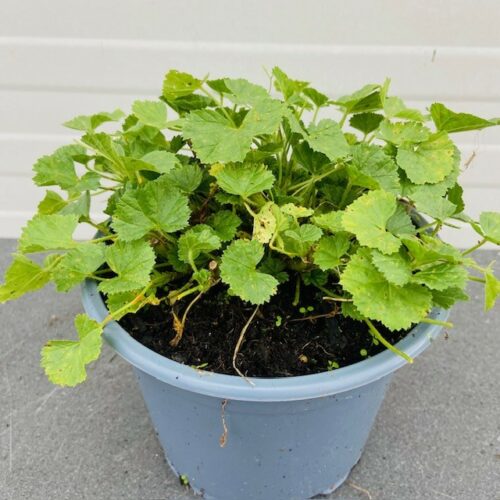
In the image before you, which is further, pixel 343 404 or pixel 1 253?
pixel 1 253

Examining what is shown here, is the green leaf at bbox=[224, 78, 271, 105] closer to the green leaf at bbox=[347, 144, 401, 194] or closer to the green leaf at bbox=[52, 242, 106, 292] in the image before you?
the green leaf at bbox=[347, 144, 401, 194]

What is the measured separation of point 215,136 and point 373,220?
0.66 feet

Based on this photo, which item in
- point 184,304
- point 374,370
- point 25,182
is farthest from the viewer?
point 25,182

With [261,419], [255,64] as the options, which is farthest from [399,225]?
[255,64]

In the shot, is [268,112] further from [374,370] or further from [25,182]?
[25,182]

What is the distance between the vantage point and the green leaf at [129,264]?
62 cm

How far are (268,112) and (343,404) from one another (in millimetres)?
377

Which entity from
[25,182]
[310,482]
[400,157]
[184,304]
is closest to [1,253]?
[25,182]

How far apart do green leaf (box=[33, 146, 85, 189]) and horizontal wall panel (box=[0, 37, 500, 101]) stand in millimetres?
571

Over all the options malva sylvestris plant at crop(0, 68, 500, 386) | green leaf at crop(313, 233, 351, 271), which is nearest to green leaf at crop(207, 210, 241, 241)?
malva sylvestris plant at crop(0, 68, 500, 386)

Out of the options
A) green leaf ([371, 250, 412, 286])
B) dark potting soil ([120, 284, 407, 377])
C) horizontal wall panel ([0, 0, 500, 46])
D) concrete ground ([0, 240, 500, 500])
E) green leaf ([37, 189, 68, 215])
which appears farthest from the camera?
horizontal wall panel ([0, 0, 500, 46])

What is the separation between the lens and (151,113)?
744 mm

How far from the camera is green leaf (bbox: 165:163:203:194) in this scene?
708 millimetres

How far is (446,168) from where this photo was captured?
0.69m
